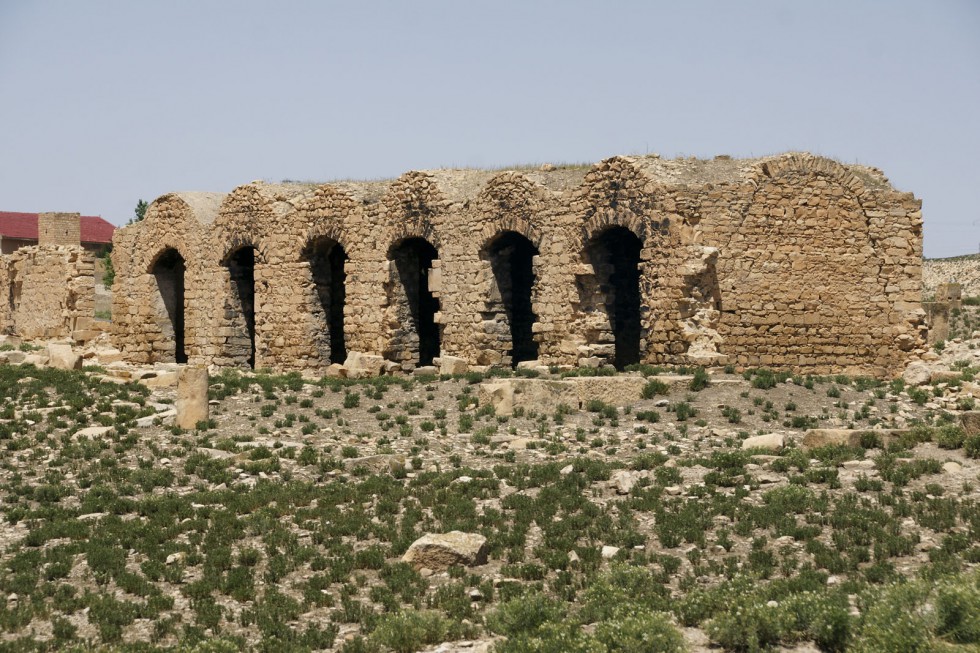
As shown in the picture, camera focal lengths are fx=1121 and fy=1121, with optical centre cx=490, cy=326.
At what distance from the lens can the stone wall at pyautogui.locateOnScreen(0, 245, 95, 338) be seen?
1260 inches

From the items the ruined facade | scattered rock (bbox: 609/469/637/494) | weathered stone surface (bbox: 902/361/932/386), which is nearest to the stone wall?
the ruined facade

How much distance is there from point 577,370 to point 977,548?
11.5m

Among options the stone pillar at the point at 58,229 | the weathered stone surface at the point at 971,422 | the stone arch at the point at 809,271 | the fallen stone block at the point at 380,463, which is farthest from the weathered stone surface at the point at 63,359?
the weathered stone surface at the point at 971,422

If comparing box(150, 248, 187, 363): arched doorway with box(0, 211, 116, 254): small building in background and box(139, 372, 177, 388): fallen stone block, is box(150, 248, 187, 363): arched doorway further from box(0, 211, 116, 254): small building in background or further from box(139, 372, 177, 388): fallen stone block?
box(0, 211, 116, 254): small building in background

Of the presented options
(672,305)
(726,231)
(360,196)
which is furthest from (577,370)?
(360,196)

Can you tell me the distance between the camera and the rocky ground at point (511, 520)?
9828 millimetres

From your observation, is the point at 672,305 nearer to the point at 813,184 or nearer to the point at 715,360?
the point at 715,360

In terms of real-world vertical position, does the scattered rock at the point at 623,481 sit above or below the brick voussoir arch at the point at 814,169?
below

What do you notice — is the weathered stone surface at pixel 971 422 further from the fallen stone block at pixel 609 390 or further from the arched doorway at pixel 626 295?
the arched doorway at pixel 626 295

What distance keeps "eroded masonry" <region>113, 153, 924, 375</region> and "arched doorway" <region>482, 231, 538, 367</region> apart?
0.04 metres

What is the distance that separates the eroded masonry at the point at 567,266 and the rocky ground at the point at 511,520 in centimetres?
179

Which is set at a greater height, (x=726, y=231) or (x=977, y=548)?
(x=726, y=231)

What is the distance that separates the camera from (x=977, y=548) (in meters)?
11.0

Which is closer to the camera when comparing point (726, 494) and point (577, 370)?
point (726, 494)
